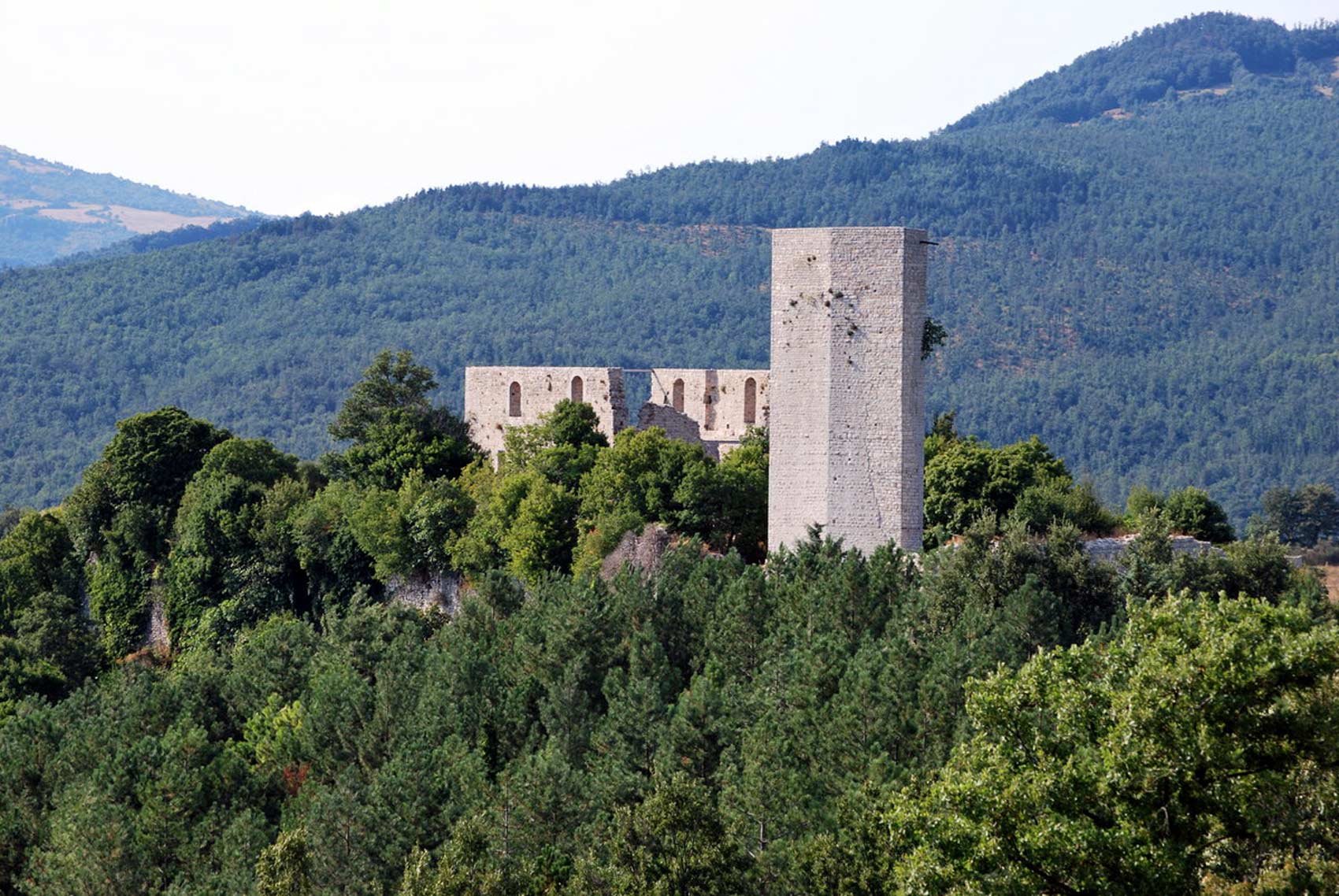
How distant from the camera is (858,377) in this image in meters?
32.9

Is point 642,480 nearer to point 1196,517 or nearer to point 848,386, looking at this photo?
point 848,386

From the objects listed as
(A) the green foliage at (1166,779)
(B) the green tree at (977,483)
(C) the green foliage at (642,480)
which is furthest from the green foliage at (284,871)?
(B) the green tree at (977,483)

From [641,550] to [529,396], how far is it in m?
7.56

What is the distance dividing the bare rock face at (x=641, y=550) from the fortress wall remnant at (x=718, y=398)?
504 cm

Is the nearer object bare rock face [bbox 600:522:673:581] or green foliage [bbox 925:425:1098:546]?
green foliage [bbox 925:425:1098:546]

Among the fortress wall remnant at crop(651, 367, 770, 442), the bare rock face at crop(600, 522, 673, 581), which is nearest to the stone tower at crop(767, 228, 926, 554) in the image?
the bare rock face at crop(600, 522, 673, 581)

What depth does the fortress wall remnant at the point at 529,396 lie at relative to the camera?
42906mm

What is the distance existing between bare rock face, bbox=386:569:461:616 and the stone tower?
374 inches

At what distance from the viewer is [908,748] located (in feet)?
82.9

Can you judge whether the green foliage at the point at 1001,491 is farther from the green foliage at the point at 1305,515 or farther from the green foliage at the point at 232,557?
the green foliage at the point at 1305,515

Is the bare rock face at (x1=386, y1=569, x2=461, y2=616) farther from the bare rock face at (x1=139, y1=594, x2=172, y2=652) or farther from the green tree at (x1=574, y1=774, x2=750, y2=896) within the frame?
the green tree at (x1=574, y1=774, x2=750, y2=896)

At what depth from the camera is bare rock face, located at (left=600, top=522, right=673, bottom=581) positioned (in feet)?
121

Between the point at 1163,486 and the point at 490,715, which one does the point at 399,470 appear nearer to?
the point at 490,715

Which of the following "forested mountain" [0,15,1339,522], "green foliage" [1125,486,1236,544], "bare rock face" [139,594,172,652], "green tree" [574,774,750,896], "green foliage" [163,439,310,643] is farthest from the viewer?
"forested mountain" [0,15,1339,522]
